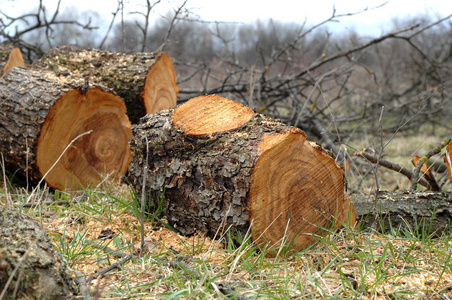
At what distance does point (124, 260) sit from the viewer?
200 centimetres

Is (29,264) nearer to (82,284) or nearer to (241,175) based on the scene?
(82,284)

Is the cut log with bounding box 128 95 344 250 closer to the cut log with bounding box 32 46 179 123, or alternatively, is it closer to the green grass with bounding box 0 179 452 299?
the green grass with bounding box 0 179 452 299

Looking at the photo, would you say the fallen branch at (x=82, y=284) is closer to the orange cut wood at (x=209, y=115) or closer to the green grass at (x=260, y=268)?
the green grass at (x=260, y=268)

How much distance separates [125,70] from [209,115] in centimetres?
184

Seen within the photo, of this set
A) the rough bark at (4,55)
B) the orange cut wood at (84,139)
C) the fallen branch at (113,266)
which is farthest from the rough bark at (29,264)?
the rough bark at (4,55)

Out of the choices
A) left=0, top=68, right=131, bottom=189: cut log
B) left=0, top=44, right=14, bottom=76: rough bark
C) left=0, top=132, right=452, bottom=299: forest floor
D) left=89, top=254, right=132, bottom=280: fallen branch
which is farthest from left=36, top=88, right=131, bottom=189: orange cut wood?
left=0, top=44, right=14, bottom=76: rough bark

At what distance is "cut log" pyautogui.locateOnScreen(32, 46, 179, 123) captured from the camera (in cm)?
391

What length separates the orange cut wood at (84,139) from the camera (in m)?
3.22

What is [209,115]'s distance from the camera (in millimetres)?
2436

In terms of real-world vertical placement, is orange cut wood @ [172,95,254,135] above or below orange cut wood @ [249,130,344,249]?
above

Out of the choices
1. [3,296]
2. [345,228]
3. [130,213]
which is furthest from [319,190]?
[3,296]

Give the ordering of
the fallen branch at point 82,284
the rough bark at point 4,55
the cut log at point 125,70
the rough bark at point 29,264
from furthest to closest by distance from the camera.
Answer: the rough bark at point 4,55 → the cut log at point 125,70 → the fallen branch at point 82,284 → the rough bark at point 29,264

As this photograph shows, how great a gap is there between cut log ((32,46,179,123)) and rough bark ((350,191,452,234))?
7.55ft

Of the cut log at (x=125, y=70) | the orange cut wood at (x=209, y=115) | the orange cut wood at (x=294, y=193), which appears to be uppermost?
the cut log at (x=125, y=70)
